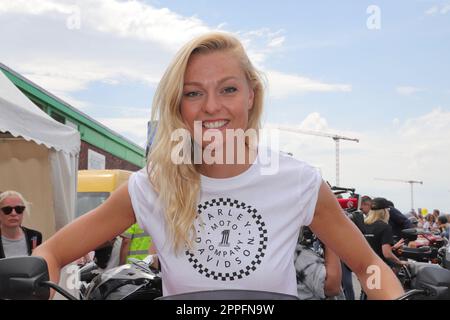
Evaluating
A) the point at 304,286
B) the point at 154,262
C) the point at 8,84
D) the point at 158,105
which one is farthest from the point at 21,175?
the point at 158,105

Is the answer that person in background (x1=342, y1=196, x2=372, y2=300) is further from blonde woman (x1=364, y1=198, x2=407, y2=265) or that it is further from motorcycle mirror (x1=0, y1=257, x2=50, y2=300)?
motorcycle mirror (x1=0, y1=257, x2=50, y2=300)

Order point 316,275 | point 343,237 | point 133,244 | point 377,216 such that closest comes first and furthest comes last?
point 343,237, point 316,275, point 133,244, point 377,216

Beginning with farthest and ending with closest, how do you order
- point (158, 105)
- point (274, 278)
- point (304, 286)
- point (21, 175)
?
point (21, 175)
point (304, 286)
point (158, 105)
point (274, 278)

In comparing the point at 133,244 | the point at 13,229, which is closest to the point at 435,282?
the point at 13,229

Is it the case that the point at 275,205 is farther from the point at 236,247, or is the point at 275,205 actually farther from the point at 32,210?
the point at 32,210

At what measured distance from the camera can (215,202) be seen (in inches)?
76.5

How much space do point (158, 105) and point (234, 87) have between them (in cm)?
30

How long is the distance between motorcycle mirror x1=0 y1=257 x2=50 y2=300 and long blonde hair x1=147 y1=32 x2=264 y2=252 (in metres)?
0.48

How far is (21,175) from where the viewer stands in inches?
263

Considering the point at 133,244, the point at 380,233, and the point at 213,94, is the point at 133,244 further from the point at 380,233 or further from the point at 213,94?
the point at 213,94

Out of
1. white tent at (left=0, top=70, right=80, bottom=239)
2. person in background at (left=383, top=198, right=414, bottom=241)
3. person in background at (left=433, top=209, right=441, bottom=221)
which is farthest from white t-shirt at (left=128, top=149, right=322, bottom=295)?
person in background at (left=433, top=209, right=441, bottom=221)

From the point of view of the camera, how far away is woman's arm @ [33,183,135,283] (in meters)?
1.92

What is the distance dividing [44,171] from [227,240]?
5.20 meters
